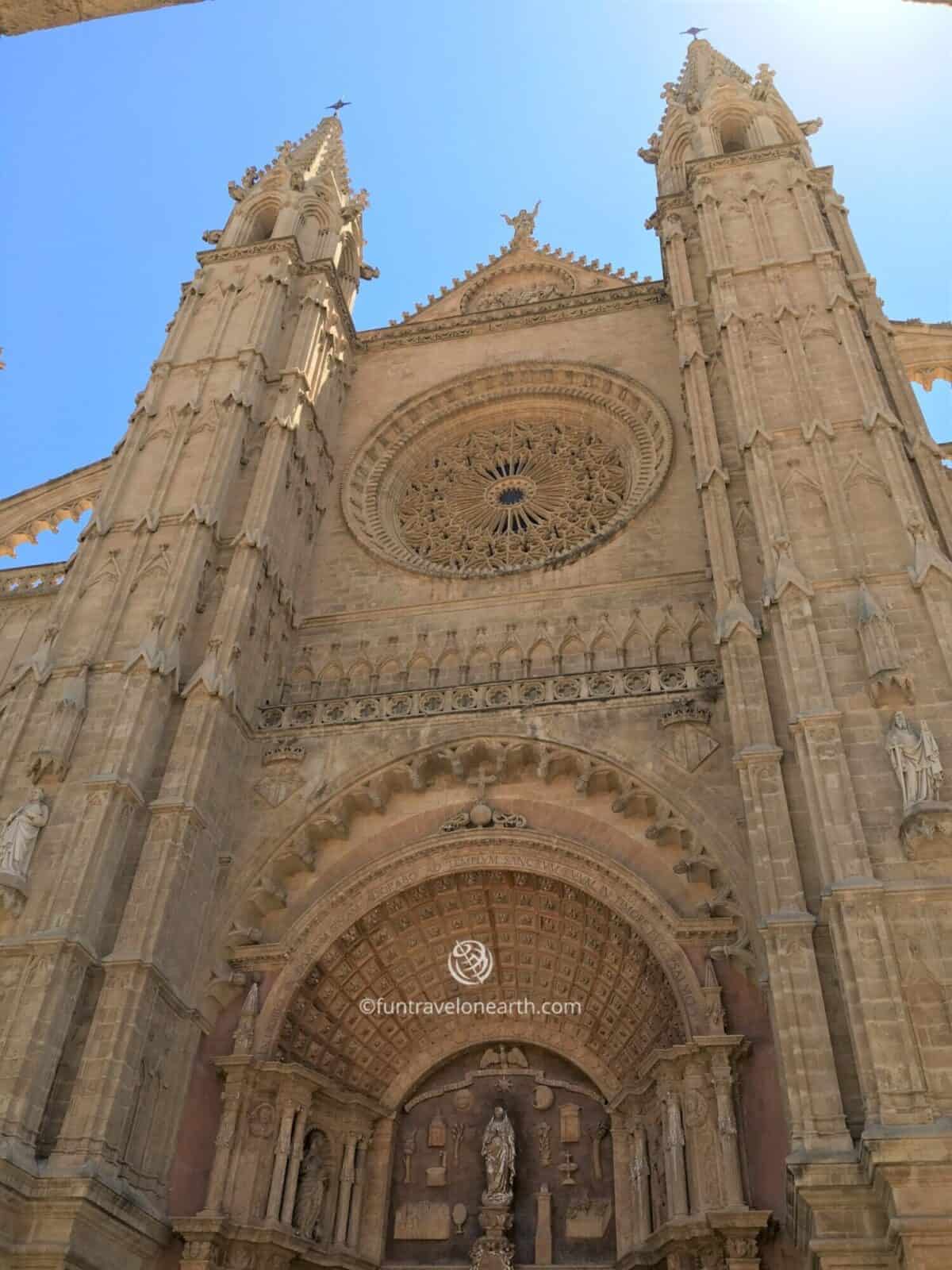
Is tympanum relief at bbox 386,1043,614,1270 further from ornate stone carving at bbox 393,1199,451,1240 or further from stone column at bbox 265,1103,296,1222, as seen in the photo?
stone column at bbox 265,1103,296,1222

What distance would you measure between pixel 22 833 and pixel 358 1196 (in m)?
5.37

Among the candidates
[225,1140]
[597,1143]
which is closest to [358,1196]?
[225,1140]

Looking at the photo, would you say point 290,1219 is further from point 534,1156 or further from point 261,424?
point 261,424

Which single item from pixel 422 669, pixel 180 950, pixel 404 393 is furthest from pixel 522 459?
pixel 180 950

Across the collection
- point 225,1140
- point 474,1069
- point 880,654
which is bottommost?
point 225,1140

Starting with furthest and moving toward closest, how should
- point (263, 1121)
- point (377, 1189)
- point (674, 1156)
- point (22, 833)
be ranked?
point (377, 1189)
point (22, 833)
point (263, 1121)
point (674, 1156)

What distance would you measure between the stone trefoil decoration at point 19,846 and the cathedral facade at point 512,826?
40mm

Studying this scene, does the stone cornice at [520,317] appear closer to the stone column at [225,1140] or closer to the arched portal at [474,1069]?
the arched portal at [474,1069]

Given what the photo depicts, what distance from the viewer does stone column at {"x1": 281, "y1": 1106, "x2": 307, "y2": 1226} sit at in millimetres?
10844

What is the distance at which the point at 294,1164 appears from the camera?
11078 millimetres

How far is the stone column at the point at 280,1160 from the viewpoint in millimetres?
10734

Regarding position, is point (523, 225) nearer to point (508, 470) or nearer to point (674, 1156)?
point (508, 470)

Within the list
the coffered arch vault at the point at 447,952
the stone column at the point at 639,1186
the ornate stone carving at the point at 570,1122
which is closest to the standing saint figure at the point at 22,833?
the coffered arch vault at the point at 447,952

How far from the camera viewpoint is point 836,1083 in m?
8.70
